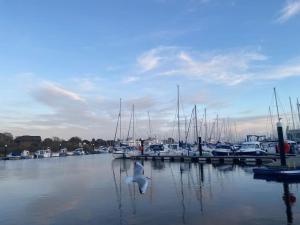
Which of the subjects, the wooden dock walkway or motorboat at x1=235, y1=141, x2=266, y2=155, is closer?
the wooden dock walkway

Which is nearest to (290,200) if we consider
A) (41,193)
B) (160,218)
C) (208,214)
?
(208,214)

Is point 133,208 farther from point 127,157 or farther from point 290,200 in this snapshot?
point 127,157

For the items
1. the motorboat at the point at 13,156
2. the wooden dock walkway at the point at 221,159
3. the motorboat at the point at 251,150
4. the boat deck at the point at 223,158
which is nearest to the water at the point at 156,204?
the boat deck at the point at 223,158

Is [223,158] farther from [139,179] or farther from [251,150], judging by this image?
[139,179]

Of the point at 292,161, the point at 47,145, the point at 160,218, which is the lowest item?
the point at 160,218

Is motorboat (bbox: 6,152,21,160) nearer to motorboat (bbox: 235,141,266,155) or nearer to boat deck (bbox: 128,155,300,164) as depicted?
boat deck (bbox: 128,155,300,164)

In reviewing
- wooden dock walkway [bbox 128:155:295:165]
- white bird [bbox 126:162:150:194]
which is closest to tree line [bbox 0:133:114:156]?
wooden dock walkway [bbox 128:155:295:165]

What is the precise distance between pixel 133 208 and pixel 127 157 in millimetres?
62997

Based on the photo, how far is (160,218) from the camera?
66.7ft

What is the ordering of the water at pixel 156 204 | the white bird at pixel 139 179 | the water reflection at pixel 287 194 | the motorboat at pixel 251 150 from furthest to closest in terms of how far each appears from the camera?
the motorboat at pixel 251 150
the white bird at pixel 139 179
the water at pixel 156 204
the water reflection at pixel 287 194

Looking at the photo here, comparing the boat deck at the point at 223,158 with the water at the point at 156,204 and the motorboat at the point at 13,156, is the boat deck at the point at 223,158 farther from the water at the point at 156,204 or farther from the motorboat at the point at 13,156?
the motorboat at the point at 13,156

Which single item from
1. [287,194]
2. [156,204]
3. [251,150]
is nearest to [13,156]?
[251,150]

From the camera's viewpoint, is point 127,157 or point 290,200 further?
point 127,157

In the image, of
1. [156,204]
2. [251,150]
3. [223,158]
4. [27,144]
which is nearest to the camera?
[156,204]
